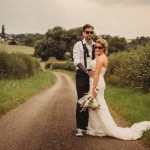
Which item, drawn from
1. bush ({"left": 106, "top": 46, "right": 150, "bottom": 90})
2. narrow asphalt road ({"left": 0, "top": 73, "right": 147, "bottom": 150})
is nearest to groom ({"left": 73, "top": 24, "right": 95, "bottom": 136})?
narrow asphalt road ({"left": 0, "top": 73, "right": 147, "bottom": 150})

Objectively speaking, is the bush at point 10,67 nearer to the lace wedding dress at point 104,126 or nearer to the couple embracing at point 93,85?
the couple embracing at point 93,85

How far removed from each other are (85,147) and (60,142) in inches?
29.3

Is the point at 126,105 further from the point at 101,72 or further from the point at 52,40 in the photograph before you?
the point at 52,40

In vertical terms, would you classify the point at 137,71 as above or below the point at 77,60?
below

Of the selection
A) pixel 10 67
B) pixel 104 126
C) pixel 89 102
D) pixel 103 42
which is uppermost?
pixel 103 42

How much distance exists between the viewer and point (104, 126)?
11164 millimetres

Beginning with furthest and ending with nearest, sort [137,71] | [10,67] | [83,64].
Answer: [10,67]
[137,71]
[83,64]

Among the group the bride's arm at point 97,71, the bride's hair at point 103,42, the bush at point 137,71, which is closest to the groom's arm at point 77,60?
the bride's arm at point 97,71

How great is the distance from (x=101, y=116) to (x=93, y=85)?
0.78m

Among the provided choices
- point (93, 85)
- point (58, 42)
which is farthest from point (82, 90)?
point (58, 42)

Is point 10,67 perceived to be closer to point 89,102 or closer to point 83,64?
point 83,64

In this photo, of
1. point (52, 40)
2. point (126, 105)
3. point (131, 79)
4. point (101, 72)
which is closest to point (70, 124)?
point (101, 72)

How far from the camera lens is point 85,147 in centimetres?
985

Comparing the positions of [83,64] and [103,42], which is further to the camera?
[83,64]
